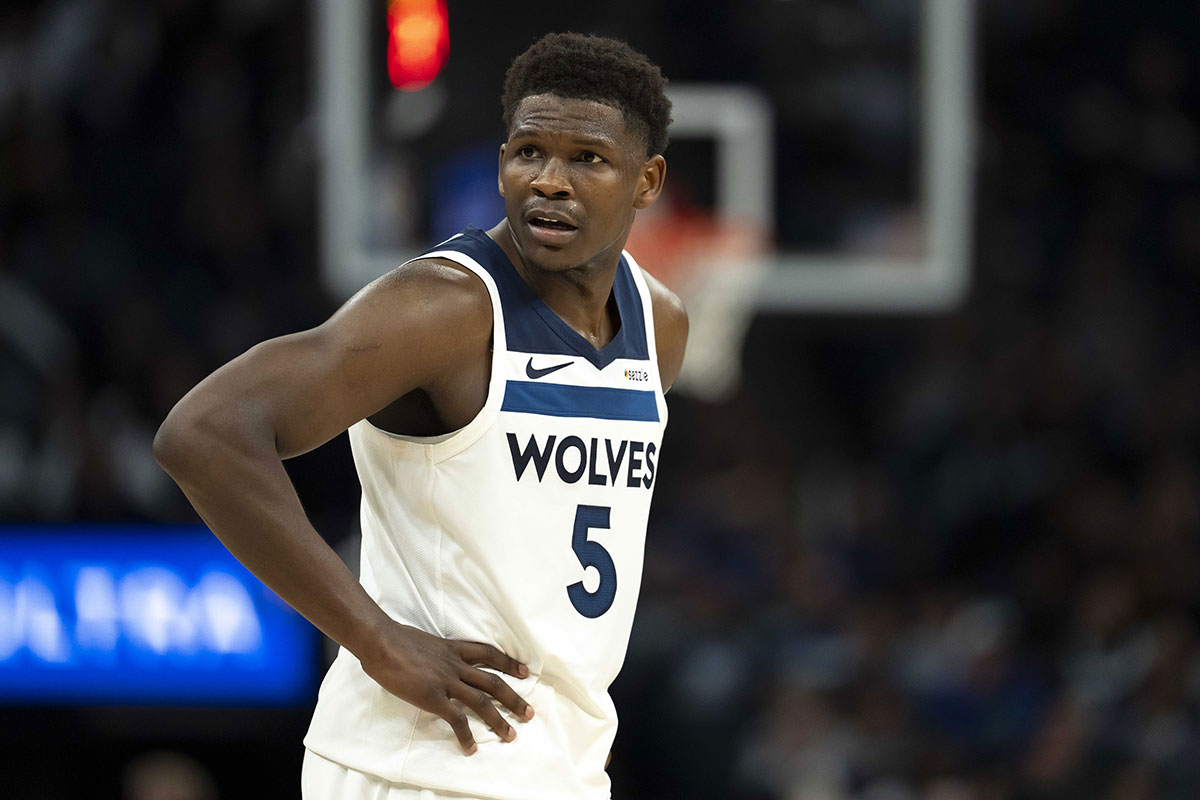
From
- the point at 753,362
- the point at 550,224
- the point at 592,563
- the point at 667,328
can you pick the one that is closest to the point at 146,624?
the point at 753,362

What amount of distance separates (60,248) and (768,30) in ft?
12.0

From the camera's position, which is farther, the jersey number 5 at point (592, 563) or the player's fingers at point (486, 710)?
the jersey number 5 at point (592, 563)

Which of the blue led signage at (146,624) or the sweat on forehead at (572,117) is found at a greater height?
the sweat on forehead at (572,117)

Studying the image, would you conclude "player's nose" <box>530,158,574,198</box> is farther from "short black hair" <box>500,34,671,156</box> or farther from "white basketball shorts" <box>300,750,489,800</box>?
"white basketball shorts" <box>300,750,489,800</box>

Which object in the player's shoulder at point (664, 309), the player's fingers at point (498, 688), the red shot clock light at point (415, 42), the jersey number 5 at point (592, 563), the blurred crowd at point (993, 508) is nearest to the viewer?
the player's fingers at point (498, 688)

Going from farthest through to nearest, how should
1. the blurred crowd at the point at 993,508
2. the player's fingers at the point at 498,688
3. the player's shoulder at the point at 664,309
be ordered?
the blurred crowd at the point at 993,508
the player's shoulder at the point at 664,309
the player's fingers at the point at 498,688

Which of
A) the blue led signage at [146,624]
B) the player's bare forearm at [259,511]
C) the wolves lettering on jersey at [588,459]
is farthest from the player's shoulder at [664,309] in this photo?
the blue led signage at [146,624]

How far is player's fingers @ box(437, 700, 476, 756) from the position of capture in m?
2.57

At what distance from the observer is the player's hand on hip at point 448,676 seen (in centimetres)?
254

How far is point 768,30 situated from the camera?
7.26 metres

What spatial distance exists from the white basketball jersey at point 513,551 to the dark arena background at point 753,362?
12.8ft

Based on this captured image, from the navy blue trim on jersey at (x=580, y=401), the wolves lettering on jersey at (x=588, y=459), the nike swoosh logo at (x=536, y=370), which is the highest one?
the nike swoosh logo at (x=536, y=370)

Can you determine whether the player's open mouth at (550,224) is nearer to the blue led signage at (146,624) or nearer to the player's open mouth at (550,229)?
the player's open mouth at (550,229)

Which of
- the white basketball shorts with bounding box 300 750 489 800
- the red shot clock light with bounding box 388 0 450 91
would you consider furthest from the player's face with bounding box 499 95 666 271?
the red shot clock light with bounding box 388 0 450 91
